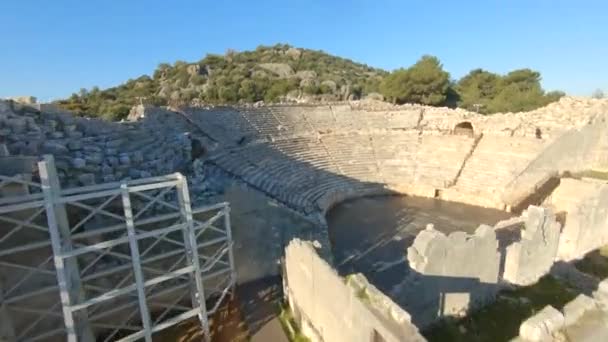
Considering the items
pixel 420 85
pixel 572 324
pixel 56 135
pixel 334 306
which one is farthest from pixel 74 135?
pixel 420 85

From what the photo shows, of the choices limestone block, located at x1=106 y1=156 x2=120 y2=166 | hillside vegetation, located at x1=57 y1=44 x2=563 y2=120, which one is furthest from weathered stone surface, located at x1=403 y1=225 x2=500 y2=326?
hillside vegetation, located at x1=57 y1=44 x2=563 y2=120

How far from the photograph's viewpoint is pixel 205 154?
43.4ft

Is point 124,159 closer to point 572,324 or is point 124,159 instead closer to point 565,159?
point 572,324

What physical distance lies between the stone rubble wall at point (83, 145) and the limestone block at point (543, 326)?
6.79 m

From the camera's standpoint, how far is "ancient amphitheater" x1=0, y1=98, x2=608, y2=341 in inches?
231

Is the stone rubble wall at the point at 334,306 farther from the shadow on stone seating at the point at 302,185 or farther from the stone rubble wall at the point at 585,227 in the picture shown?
the stone rubble wall at the point at 585,227

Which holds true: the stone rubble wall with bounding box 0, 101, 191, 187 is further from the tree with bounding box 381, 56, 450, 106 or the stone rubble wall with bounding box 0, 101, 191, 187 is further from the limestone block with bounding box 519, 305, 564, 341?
the tree with bounding box 381, 56, 450, 106

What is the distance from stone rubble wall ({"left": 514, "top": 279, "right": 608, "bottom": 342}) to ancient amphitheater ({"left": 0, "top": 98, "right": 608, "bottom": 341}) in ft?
0.06

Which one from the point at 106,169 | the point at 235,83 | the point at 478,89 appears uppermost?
the point at 235,83

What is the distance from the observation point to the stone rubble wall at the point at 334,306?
4.23 meters

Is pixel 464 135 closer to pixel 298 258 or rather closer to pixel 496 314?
pixel 496 314

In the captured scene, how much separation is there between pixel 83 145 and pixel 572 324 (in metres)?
8.11

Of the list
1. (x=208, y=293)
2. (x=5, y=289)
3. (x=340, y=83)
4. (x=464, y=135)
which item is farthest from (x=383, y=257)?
(x=340, y=83)

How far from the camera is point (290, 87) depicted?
3872 cm
